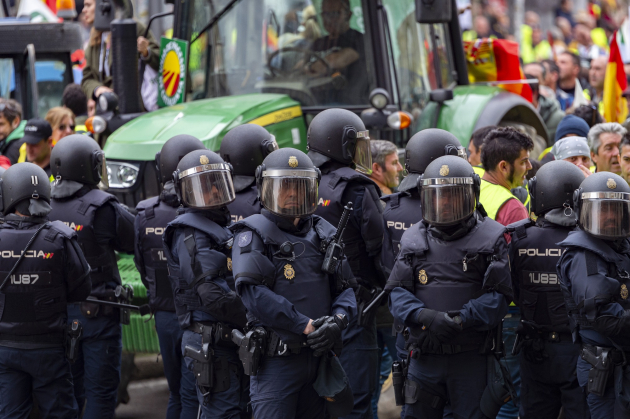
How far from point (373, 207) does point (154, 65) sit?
371 centimetres

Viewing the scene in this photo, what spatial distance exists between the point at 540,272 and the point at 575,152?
1739mm

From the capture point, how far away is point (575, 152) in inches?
242

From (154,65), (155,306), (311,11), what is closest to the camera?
(155,306)

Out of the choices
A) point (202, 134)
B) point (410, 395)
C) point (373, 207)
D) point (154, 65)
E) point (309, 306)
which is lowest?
point (410, 395)

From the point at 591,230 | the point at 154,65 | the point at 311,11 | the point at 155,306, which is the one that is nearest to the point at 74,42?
the point at 154,65

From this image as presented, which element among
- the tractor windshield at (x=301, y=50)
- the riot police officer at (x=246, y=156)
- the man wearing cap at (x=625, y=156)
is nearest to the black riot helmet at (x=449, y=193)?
the riot police officer at (x=246, y=156)

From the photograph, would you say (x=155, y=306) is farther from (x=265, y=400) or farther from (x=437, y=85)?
(x=437, y=85)

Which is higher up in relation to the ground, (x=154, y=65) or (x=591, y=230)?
(x=154, y=65)

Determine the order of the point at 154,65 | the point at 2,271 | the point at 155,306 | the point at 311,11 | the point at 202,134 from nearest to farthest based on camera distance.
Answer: the point at 2,271 < the point at 155,306 < the point at 202,134 < the point at 311,11 < the point at 154,65

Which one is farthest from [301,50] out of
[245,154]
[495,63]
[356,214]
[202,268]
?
[495,63]

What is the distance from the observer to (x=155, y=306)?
5566mm

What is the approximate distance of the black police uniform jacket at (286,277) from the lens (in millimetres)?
4238

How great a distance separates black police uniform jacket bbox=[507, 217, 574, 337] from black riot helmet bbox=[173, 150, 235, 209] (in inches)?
62.4

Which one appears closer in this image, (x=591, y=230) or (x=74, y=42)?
(x=591, y=230)
